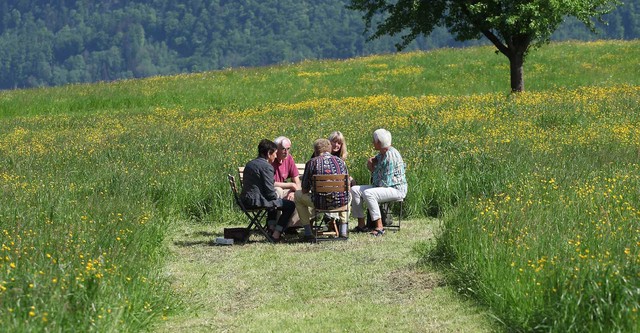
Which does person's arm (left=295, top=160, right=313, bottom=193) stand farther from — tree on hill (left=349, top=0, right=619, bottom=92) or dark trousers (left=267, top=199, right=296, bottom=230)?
tree on hill (left=349, top=0, right=619, bottom=92)

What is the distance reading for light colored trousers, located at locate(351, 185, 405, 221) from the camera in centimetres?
1352

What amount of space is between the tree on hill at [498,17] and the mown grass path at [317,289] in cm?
1805

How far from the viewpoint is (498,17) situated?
A: 97.6ft

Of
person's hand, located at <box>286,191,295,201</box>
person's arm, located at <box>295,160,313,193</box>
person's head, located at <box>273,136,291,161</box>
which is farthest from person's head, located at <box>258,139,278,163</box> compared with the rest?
person's hand, located at <box>286,191,295,201</box>

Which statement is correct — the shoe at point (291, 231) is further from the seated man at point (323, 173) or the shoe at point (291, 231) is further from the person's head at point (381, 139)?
the person's head at point (381, 139)

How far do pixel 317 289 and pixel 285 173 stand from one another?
14.6ft

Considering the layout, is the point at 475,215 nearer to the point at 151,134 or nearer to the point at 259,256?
the point at 259,256

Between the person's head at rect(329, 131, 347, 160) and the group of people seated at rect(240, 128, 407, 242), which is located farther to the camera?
the person's head at rect(329, 131, 347, 160)

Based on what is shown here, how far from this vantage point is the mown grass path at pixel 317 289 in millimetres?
8625

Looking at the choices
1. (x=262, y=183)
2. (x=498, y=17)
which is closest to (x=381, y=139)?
(x=262, y=183)

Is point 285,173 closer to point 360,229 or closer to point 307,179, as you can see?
point 307,179

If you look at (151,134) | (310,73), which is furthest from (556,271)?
(310,73)

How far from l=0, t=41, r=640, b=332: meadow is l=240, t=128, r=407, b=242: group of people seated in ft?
3.49

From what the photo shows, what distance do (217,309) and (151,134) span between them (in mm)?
14303
